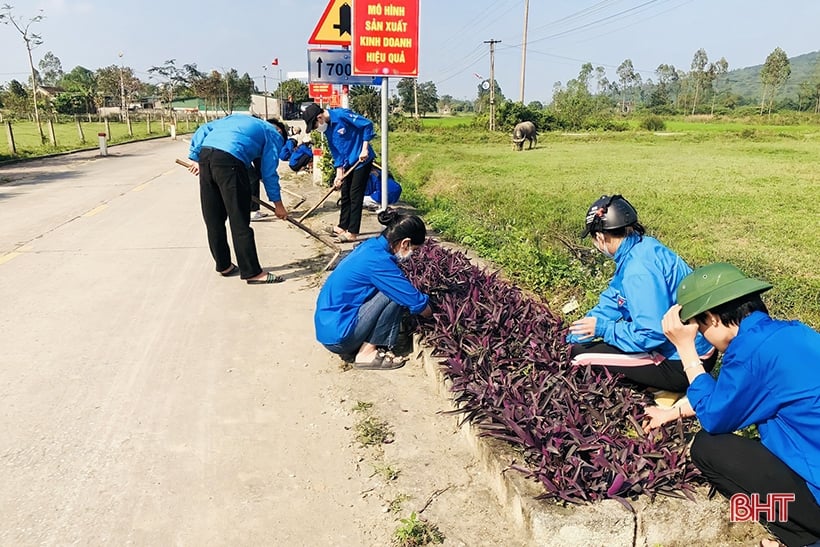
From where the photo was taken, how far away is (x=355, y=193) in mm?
7113

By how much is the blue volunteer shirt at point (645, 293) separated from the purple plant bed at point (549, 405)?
242 millimetres

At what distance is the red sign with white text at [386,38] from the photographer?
641 cm

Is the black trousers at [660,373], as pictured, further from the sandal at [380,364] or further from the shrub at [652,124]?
the shrub at [652,124]

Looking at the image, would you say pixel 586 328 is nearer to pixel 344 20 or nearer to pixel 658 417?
pixel 658 417

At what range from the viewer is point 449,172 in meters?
15.2

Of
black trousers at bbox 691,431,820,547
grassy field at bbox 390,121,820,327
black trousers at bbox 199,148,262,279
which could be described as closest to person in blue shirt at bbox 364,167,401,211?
grassy field at bbox 390,121,820,327

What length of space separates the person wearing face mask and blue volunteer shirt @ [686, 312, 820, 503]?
2.41ft

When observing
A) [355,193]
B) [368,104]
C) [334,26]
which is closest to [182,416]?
[355,193]

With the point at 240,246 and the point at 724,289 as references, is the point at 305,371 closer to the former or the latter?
the point at 240,246

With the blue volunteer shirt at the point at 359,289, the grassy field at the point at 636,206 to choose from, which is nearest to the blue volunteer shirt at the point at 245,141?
the blue volunteer shirt at the point at 359,289

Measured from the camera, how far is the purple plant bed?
2.39 metres

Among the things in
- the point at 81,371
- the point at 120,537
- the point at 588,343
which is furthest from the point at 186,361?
the point at 588,343

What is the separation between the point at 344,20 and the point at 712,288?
7425 millimetres

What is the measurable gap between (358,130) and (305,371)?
394 cm
